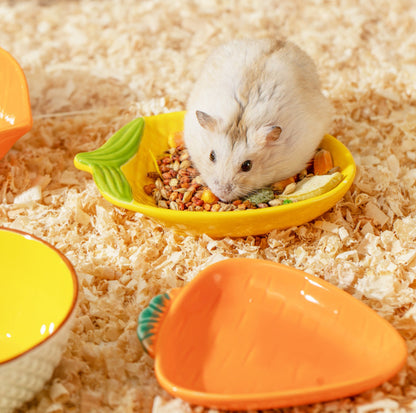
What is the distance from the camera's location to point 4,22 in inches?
145

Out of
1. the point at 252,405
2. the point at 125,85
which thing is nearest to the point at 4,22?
the point at 125,85

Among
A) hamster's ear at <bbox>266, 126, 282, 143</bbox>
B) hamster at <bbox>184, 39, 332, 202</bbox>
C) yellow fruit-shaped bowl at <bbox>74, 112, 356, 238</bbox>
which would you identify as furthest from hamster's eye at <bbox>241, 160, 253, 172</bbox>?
yellow fruit-shaped bowl at <bbox>74, 112, 356, 238</bbox>

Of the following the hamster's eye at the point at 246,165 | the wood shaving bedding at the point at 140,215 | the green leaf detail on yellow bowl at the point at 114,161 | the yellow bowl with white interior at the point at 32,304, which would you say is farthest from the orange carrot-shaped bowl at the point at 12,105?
the hamster's eye at the point at 246,165

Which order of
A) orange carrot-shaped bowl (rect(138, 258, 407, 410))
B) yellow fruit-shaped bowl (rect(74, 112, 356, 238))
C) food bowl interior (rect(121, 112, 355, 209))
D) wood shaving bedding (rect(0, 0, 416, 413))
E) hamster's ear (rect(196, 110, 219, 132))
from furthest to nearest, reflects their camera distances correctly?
food bowl interior (rect(121, 112, 355, 209)) → hamster's ear (rect(196, 110, 219, 132)) → yellow fruit-shaped bowl (rect(74, 112, 356, 238)) → wood shaving bedding (rect(0, 0, 416, 413)) → orange carrot-shaped bowl (rect(138, 258, 407, 410))

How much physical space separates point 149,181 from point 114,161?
0.19 m

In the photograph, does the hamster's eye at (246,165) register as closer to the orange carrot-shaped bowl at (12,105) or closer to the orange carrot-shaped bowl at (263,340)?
the orange carrot-shaped bowl at (263,340)

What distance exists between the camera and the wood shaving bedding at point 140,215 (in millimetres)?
Result: 1645

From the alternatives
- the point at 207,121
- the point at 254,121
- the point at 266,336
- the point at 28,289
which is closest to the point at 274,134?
the point at 254,121

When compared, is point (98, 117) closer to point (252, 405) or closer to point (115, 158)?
point (115, 158)

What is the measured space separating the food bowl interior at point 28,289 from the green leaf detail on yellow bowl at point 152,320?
0.24 meters

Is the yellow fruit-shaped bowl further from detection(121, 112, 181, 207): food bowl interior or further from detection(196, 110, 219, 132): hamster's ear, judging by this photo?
detection(196, 110, 219, 132): hamster's ear

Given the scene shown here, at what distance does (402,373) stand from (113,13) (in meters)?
3.14

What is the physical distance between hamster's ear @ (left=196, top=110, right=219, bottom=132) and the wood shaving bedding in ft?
1.40

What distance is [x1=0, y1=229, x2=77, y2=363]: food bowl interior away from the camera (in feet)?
5.29
